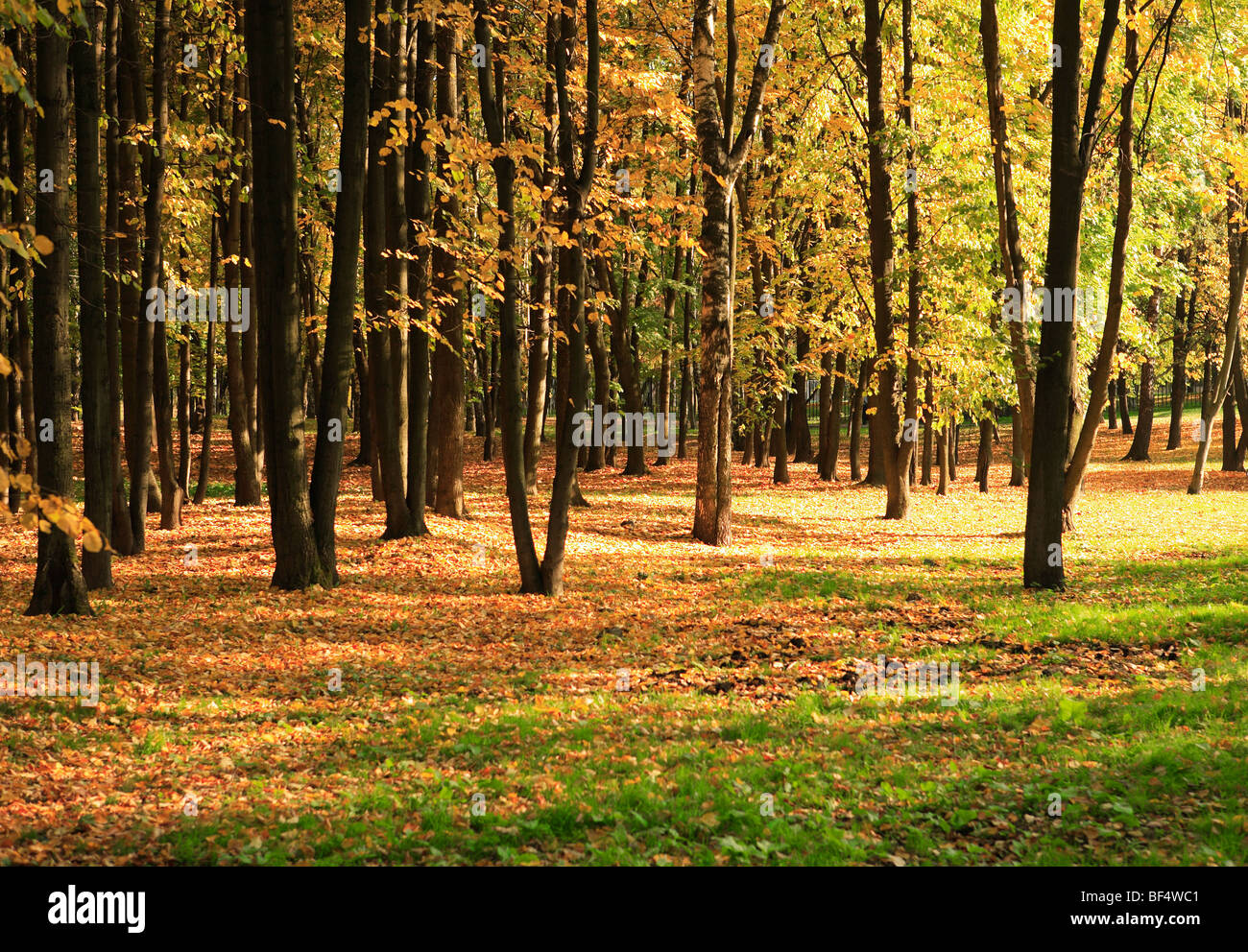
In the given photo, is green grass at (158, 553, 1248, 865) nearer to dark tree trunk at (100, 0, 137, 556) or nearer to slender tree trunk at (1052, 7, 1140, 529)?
dark tree trunk at (100, 0, 137, 556)

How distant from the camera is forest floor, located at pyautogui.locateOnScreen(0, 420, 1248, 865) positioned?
5492 mm

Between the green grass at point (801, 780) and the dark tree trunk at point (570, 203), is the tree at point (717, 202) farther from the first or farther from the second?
the green grass at point (801, 780)

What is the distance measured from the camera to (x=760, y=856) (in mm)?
5223

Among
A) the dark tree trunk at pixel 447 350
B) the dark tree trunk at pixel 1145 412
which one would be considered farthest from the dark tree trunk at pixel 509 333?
the dark tree trunk at pixel 1145 412

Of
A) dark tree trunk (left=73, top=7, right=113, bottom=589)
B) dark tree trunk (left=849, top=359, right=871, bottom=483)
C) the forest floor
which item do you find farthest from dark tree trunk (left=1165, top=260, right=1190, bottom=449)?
dark tree trunk (left=73, top=7, right=113, bottom=589)

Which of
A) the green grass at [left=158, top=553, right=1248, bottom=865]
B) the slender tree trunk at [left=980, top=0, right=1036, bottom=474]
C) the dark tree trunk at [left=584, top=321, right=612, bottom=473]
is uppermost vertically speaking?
the slender tree trunk at [left=980, top=0, right=1036, bottom=474]

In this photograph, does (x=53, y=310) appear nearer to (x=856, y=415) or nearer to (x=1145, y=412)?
(x=856, y=415)

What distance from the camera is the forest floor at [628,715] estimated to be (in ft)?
18.0

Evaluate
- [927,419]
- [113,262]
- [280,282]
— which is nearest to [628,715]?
[280,282]

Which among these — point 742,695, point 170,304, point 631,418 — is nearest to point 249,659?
point 742,695

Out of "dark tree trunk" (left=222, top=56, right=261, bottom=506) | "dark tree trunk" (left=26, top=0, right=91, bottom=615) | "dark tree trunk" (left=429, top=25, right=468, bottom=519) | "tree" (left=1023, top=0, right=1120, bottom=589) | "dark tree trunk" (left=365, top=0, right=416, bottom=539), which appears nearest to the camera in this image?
"dark tree trunk" (left=26, top=0, right=91, bottom=615)

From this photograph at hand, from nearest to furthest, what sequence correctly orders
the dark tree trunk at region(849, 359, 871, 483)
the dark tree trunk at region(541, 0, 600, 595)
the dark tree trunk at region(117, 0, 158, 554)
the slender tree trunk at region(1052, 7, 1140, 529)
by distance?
the dark tree trunk at region(541, 0, 600, 595)
the dark tree trunk at region(117, 0, 158, 554)
the slender tree trunk at region(1052, 7, 1140, 529)
the dark tree trunk at region(849, 359, 871, 483)

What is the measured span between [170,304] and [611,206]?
933 cm
